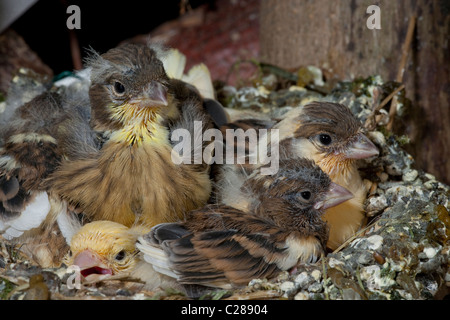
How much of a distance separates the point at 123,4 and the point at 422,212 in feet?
16.2

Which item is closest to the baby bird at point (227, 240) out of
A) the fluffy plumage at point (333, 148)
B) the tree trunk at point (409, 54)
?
the fluffy plumage at point (333, 148)

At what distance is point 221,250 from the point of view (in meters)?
2.70

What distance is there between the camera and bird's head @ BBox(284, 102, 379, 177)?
3.15 metres

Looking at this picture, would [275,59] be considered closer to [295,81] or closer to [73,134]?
[295,81]

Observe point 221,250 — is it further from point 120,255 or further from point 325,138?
point 325,138

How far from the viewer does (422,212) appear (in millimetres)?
3016

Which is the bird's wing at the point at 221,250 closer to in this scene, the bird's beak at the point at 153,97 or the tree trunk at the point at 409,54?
the bird's beak at the point at 153,97

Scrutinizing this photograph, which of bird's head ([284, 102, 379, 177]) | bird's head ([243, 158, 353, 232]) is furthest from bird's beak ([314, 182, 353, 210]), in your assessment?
bird's head ([284, 102, 379, 177])

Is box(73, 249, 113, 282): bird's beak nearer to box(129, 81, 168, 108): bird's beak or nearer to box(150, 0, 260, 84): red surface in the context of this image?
box(129, 81, 168, 108): bird's beak

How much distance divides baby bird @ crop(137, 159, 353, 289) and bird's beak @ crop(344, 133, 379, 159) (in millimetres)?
335

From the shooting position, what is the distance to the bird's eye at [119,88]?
9.41ft

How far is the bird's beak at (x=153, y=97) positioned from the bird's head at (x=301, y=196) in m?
0.73

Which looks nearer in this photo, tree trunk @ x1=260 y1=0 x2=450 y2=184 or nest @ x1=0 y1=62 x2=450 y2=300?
nest @ x1=0 y1=62 x2=450 y2=300

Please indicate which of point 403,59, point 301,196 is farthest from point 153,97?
point 403,59
